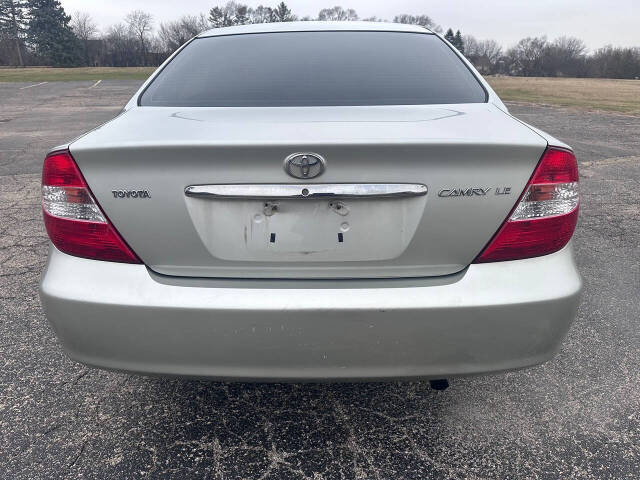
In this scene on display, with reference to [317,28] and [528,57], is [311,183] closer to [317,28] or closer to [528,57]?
[317,28]

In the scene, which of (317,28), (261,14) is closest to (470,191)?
(317,28)

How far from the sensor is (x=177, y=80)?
2363 millimetres

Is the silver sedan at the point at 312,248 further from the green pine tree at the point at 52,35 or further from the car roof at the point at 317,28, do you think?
the green pine tree at the point at 52,35

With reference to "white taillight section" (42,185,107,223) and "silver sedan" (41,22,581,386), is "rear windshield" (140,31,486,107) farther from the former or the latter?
"white taillight section" (42,185,107,223)

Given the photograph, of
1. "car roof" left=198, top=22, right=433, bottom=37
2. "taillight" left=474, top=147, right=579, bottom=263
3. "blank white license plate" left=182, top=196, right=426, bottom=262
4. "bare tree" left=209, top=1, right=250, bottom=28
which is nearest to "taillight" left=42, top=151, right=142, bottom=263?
"blank white license plate" left=182, top=196, right=426, bottom=262

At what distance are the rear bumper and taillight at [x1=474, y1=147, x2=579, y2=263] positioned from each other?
4 centimetres

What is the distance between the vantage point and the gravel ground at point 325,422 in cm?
186

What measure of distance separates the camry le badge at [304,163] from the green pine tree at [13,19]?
82.8 metres

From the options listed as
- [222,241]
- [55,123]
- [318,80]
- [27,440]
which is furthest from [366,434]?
[55,123]

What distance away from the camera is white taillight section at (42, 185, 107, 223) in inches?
63.9

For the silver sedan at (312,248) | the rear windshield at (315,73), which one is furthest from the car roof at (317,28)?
the silver sedan at (312,248)

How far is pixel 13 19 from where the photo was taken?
232 ft

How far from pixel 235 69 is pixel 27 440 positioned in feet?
5.73

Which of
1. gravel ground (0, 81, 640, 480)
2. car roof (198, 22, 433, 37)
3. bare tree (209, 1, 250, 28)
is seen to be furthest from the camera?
bare tree (209, 1, 250, 28)
